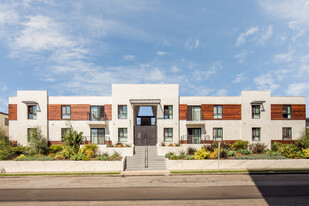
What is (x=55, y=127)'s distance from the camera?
84.7 ft

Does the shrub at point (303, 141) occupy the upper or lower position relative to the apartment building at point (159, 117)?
lower

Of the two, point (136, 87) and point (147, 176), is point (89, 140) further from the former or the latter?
point (147, 176)

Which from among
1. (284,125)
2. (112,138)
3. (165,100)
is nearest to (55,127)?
(112,138)

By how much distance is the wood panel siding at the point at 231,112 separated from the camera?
26.2 metres

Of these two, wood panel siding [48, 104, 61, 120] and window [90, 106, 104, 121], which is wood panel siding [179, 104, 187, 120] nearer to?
window [90, 106, 104, 121]

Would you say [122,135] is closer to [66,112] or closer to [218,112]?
[66,112]

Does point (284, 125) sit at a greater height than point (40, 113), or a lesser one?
lesser

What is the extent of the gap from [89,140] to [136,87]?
923 centimetres

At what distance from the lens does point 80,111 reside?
25953mm

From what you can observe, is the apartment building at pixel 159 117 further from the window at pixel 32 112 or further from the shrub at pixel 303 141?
the shrub at pixel 303 141

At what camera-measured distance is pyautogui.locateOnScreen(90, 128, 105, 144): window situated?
25656 millimetres

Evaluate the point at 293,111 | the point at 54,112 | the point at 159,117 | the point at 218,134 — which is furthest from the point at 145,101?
the point at 293,111

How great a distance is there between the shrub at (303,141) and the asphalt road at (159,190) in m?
10.0

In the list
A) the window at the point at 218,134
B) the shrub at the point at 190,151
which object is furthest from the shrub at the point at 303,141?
the shrub at the point at 190,151
